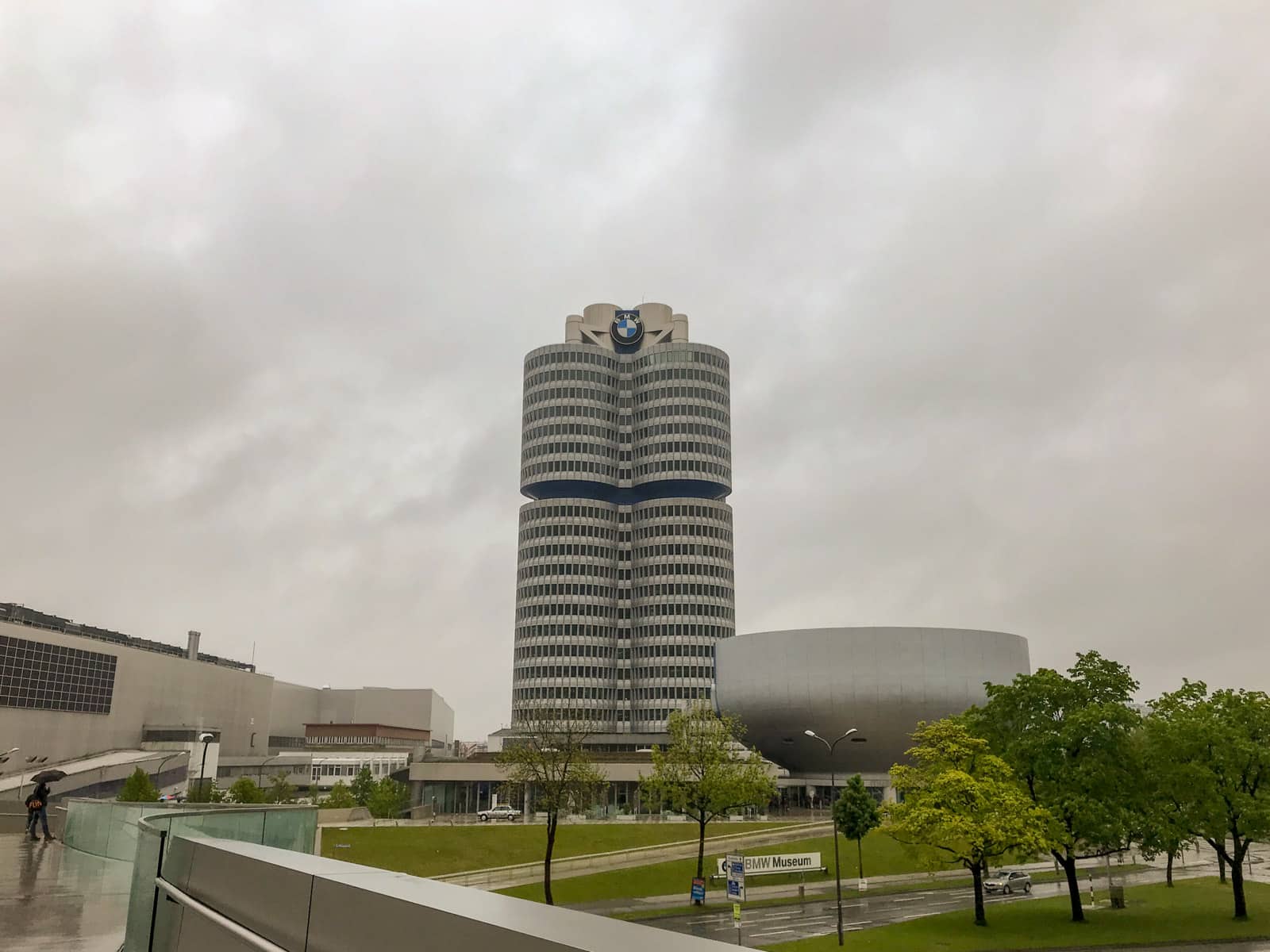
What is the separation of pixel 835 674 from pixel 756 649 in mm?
14369

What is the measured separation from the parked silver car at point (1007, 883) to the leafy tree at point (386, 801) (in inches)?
2340

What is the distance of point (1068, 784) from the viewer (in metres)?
63.1

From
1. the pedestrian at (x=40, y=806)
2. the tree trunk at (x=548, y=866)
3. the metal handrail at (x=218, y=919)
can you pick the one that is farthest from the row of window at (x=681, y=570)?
the metal handrail at (x=218, y=919)

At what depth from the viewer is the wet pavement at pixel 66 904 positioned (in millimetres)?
15309

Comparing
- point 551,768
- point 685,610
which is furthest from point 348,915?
point 685,610

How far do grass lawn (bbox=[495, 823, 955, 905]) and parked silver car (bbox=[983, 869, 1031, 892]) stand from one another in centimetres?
523

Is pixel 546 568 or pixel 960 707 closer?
pixel 960 707

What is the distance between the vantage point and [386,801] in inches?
4311

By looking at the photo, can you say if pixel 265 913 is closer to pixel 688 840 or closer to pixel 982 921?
pixel 982 921

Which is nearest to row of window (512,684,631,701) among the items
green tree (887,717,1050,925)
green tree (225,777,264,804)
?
green tree (225,777,264,804)

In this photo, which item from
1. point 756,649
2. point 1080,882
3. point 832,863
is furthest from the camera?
point 756,649

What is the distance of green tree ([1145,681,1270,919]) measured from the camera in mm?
60094

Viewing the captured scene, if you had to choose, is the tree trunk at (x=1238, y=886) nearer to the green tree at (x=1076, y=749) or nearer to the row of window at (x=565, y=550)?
the green tree at (x=1076, y=749)

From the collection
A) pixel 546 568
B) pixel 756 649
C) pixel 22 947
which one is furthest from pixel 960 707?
pixel 22 947
